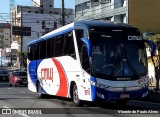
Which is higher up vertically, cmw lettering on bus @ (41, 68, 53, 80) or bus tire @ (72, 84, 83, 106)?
cmw lettering on bus @ (41, 68, 53, 80)

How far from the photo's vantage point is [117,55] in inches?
659

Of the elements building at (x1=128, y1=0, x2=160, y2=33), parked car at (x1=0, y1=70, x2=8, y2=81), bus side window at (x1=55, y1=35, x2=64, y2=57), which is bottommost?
parked car at (x1=0, y1=70, x2=8, y2=81)

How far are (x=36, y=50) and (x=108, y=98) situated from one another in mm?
10155

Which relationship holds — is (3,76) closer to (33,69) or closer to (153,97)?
(33,69)

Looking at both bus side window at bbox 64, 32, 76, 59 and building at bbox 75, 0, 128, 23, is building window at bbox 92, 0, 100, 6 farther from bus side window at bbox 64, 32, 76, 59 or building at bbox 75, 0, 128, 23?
bus side window at bbox 64, 32, 76, 59

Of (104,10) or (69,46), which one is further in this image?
(104,10)

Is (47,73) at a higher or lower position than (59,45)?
lower

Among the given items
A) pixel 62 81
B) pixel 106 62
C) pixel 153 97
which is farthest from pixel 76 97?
pixel 153 97

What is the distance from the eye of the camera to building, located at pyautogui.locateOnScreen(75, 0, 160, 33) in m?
53.7

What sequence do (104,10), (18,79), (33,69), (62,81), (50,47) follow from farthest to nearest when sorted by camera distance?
(104,10) < (18,79) < (33,69) < (50,47) < (62,81)

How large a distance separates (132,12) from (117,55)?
38.0m

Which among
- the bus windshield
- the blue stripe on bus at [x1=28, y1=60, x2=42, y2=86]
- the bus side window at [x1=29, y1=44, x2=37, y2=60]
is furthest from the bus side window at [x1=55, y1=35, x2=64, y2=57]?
the bus side window at [x1=29, y1=44, x2=37, y2=60]

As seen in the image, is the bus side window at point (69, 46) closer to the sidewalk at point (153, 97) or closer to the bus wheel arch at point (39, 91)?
the sidewalk at point (153, 97)

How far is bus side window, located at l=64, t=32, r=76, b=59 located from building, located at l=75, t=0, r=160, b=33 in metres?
34.4
